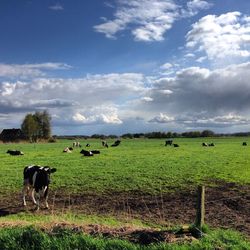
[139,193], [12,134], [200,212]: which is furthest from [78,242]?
[12,134]

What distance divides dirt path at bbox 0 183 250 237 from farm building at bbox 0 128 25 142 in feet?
450

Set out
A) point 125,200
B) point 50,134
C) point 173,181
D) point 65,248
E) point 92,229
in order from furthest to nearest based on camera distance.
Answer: point 50,134
point 173,181
point 125,200
point 92,229
point 65,248

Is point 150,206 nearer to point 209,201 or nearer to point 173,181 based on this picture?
point 209,201

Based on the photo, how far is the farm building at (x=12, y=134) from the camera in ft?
506

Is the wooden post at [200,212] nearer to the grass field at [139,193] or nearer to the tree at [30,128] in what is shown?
the grass field at [139,193]

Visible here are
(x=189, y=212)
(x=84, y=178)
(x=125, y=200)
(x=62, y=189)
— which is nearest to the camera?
(x=189, y=212)

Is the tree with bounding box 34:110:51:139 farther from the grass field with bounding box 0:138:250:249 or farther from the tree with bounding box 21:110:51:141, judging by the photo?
the grass field with bounding box 0:138:250:249

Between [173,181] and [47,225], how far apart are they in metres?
11.5

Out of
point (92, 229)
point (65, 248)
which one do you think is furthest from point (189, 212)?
point (65, 248)

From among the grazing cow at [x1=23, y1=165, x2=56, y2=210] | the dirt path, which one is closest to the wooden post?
the dirt path

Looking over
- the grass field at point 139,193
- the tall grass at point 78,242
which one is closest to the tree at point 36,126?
the grass field at point 139,193

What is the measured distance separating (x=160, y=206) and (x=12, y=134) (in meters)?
153

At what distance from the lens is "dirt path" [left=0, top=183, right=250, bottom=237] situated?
1440 centimetres

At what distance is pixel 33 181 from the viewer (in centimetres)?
1827
